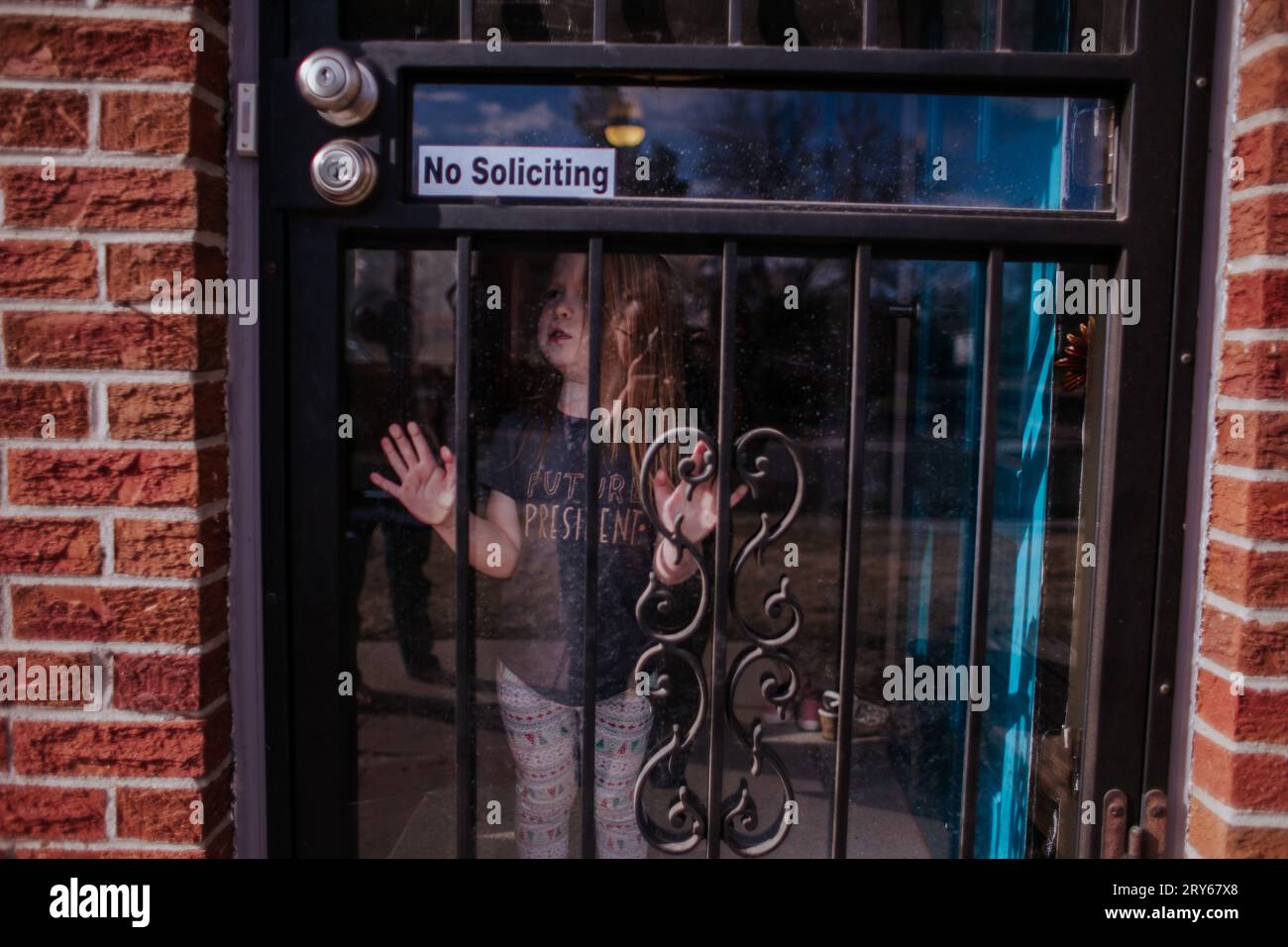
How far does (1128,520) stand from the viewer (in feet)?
4.54

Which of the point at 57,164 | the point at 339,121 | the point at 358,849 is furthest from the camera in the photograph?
the point at 358,849

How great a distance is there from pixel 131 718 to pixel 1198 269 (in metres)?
1.84

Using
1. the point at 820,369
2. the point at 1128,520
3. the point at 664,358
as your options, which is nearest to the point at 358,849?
the point at 664,358

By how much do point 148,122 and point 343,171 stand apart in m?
0.28

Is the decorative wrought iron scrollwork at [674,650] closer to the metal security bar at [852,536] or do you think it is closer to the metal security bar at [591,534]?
the metal security bar at [591,534]

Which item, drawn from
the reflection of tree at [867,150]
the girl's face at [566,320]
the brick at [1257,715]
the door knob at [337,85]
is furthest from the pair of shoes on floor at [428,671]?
the brick at [1257,715]

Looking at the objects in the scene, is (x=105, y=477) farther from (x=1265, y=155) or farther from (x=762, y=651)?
(x=1265, y=155)

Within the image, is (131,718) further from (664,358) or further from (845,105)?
(845,105)

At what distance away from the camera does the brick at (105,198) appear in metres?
1.23

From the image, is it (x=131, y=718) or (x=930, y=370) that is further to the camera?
(x=930, y=370)

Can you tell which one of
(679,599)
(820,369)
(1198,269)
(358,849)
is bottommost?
(358,849)

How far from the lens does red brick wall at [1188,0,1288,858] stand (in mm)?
1240

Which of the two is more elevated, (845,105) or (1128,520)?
(845,105)

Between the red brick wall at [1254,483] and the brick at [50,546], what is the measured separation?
1.74 metres
